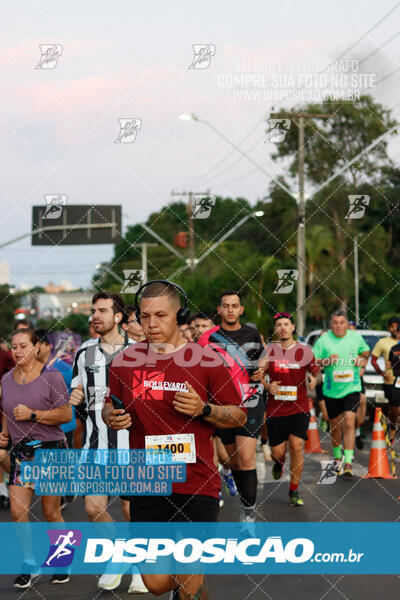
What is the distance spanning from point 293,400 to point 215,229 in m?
68.1

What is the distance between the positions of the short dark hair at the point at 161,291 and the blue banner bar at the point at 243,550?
161 cm

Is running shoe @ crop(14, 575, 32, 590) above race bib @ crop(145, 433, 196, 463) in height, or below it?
below

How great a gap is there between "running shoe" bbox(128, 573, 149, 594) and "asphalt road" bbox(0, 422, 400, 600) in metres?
0.07

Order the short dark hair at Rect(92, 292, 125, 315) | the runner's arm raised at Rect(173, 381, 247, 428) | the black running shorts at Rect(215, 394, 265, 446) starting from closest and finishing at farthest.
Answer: the runner's arm raised at Rect(173, 381, 247, 428)
the short dark hair at Rect(92, 292, 125, 315)
the black running shorts at Rect(215, 394, 265, 446)

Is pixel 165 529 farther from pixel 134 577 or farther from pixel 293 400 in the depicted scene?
pixel 293 400

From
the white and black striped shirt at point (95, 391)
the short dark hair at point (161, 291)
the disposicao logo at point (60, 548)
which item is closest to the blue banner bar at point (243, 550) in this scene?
the disposicao logo at point (60, 548)

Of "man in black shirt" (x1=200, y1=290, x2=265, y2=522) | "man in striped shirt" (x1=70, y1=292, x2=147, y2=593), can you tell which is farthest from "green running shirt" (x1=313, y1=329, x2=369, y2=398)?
"man in striped shirt" (x1=70, y1=292, x2=147, y2=593)

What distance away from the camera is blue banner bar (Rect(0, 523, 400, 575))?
22.0ft

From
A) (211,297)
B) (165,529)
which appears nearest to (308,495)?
(165,529)

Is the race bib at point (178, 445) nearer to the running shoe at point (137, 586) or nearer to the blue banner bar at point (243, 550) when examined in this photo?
the blue banner bar at point (243, 550)

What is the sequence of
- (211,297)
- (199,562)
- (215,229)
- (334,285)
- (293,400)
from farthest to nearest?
(215,229)
(334,285)
(211,297)
(293,400)
(199,562)

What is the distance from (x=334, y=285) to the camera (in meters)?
50.5

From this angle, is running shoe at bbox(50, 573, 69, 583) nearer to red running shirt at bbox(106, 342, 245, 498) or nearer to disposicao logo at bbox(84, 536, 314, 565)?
disposicao logo at bbox(84, 536, 314, 565)

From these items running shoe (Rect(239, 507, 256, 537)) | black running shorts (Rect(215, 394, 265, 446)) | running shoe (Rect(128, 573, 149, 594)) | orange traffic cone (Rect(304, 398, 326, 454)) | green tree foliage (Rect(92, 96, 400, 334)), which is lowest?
orange traffic cone (Rect(304, 398, 326, 454))
